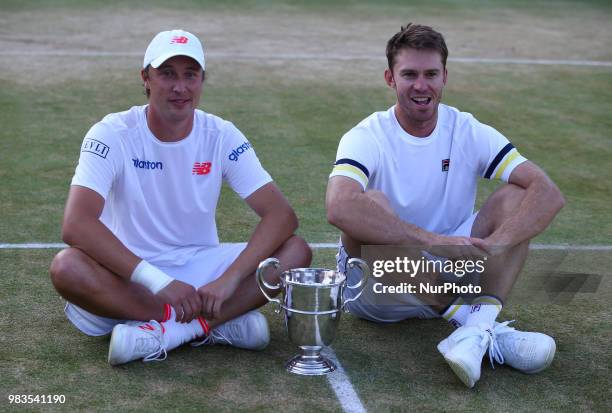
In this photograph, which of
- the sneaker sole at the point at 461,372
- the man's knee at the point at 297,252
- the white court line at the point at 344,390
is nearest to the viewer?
the white court line at the point at 344,390

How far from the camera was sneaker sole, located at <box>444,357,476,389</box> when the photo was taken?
421cm

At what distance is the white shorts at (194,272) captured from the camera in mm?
4633

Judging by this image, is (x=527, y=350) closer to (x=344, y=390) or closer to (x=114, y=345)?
(x=344, y=390)

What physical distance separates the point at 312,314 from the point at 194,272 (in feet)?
2.58

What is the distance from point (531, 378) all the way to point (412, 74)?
1516 millimetres

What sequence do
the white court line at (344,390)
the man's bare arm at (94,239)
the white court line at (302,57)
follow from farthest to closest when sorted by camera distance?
the white court line at (302,57) < the man's bare arm at (94,239) < the white court line at (344,390)

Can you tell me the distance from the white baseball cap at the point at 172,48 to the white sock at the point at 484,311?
65.2 inches

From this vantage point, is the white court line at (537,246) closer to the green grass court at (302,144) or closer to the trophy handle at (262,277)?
the green grass court at (302,144)

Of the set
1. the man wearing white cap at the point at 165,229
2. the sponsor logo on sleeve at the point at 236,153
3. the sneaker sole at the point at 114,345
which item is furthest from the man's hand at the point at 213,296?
the sponsor logo on sleeve at the point at 236,153

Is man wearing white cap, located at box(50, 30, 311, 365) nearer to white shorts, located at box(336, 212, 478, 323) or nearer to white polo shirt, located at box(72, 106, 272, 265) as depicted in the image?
white polo shirt, located at box(72, 106, 272, 265)

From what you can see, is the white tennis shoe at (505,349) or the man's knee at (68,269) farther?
the man's knee at (68,269)

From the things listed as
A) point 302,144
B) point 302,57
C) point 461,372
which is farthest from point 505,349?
point 302,57

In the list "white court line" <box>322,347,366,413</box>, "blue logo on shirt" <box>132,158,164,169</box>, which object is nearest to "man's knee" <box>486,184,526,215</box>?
"white court line" <box>322,347,366,413</box>

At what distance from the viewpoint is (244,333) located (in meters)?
4.61
